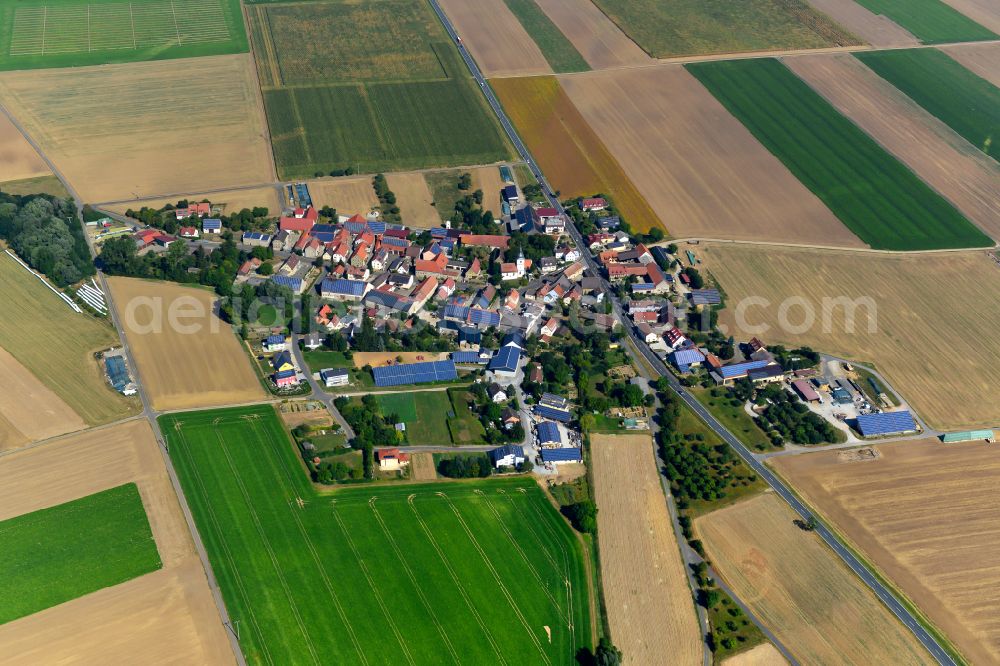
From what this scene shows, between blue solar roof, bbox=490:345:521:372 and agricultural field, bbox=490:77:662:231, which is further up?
agricultural field, bbox=490:77:662:231

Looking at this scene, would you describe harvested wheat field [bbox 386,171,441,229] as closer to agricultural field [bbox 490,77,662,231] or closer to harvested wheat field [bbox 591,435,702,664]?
agricultural field [bbox 490,77,662,231]

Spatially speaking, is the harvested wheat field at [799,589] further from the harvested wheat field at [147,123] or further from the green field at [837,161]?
the harvested wheat field at [147,123]

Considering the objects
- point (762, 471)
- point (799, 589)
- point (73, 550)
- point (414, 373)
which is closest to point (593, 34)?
point (414, 373)

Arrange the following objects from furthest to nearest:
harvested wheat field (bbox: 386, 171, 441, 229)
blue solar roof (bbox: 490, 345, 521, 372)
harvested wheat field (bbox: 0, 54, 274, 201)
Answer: harvested wheat field (bbox: 0, 54, 274, 201), harvested wheat field (bbox: 386, 171, 441, 229), blue solar roof (bbox: 490, 345, 521, 372)

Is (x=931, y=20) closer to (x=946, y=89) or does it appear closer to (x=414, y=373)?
(x=946, y=89)

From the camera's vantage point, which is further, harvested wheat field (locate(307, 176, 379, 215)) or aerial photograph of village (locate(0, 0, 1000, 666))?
harvested wheat field (locate(307, 176, 379, 215))

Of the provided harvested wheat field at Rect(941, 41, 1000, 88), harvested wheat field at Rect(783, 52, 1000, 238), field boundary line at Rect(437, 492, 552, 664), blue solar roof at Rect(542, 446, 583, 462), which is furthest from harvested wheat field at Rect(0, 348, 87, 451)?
harvested wheat field at Rect(941, 41, 1000, 88)

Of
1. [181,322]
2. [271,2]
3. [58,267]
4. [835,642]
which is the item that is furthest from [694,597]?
[271,2]
